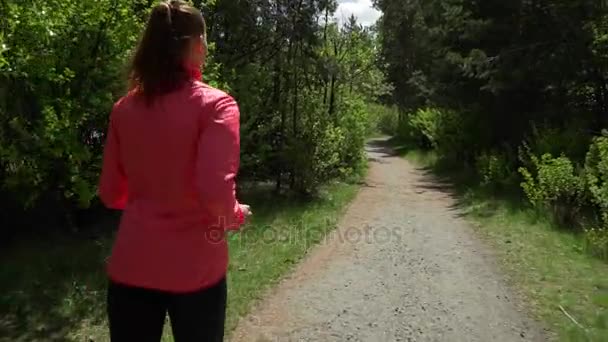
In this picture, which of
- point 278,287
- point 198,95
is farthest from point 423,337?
point 198,95

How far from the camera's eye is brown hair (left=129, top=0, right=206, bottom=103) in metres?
2.13

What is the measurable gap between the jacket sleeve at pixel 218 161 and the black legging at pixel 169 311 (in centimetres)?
33

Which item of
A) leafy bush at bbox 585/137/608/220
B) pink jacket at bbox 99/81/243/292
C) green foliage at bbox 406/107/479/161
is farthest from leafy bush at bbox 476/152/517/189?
pink jacket at bbox 99/81/243/292

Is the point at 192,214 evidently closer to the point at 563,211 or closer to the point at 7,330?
the point at 7,330

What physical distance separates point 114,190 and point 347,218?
9142 mm

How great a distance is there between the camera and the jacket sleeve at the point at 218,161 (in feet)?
6.53

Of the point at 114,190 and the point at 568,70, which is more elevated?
the point at 568,70

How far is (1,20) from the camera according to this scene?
4648 mm

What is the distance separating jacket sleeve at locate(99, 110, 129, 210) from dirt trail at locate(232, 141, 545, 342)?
3.05 m

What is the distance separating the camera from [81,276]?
6.46 meters

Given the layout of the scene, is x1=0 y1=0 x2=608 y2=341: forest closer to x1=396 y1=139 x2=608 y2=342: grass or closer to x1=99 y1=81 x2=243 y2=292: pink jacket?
x1=396 y1=139 x2=608 y2=342: grass

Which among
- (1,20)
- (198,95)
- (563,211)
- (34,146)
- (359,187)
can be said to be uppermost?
(1,20)

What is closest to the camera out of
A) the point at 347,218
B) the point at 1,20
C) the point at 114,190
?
the point at 114,190

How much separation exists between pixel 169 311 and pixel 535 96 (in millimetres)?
13265
